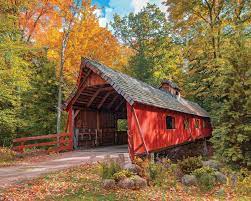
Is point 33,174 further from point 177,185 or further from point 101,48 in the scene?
point 101,48

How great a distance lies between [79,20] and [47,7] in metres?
5.09

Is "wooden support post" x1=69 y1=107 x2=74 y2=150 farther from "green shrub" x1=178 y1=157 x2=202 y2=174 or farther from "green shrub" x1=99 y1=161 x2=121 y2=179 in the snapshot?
"green shrub" x1=99 y1=161 x2=121 y2=179

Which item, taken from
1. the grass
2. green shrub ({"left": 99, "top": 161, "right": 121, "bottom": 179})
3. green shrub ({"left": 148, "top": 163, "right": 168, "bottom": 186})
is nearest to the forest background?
the grass

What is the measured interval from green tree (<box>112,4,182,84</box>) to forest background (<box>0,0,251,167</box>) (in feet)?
7.01

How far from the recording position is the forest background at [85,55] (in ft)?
48.2

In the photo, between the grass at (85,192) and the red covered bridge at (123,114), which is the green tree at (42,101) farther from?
the grass at (85,192)

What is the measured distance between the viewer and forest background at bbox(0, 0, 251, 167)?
14.7 meters

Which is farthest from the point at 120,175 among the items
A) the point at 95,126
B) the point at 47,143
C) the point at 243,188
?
the point at 95,126

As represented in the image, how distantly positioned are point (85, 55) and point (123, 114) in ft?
21.3

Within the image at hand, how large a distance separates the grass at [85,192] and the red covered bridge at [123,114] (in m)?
4.75

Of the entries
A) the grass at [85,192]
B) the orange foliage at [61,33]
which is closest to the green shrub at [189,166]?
the grass at [85,192]

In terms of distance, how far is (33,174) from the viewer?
11.7 m

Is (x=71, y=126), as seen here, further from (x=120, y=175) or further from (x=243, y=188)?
(x=243, y=188)

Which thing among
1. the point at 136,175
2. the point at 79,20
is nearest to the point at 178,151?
the point at 79,20
